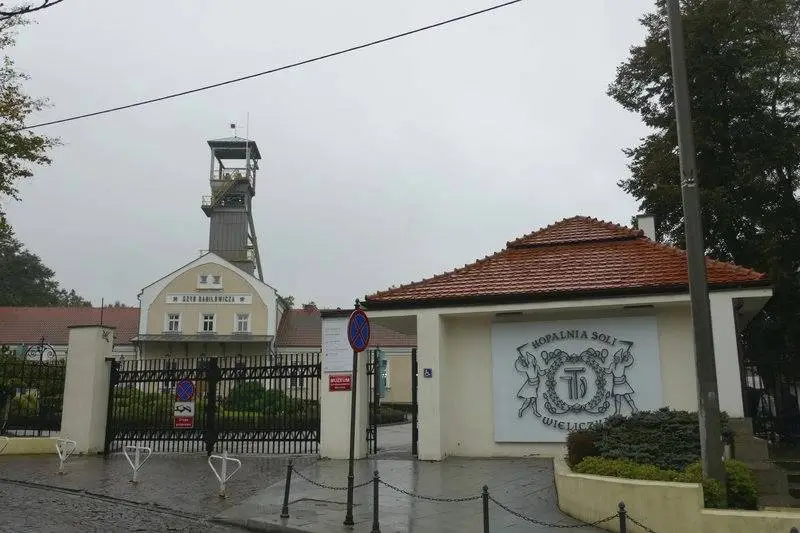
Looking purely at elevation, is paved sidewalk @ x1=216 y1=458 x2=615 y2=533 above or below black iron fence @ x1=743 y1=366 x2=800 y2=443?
below

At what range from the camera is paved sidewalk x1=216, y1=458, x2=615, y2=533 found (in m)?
8.88

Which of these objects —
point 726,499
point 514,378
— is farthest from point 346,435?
point 726,499

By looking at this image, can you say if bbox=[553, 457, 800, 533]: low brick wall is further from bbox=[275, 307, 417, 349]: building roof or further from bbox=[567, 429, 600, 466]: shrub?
bbox=[275, 307, 417, 349]: building roof

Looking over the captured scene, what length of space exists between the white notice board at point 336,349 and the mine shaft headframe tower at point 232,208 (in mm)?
39491

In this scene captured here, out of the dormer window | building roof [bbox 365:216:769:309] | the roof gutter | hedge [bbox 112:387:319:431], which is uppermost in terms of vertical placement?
the dormer window

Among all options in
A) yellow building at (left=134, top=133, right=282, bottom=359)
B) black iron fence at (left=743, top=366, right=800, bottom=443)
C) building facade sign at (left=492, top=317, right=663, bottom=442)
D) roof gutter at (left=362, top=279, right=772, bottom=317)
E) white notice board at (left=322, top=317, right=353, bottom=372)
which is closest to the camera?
roof gutter at (left=362, top=279, right=772, bottom=317)

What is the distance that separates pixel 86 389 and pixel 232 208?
3887 centimetres

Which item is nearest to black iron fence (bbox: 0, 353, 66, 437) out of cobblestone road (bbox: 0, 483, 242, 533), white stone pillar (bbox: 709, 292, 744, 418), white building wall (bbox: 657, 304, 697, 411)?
cobblestone road (bbox: 0, 483, 242, 533)

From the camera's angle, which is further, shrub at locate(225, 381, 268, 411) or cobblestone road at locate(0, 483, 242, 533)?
shrub at locate(225, 381, 268, 411)

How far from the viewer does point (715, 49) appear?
22.7 metres

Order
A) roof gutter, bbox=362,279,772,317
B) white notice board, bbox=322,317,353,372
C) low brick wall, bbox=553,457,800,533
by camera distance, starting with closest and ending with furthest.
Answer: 1. low brick wall, bbox=553,457,800,533
2. roof gutter, bbox=362,279,772,317
3. white notice board, bbox=322,317,353,372

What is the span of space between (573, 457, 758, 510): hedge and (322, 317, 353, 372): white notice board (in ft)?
24.5

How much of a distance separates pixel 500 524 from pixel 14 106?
64.0ft

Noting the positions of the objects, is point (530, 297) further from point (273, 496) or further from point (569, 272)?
point (273, 496)
